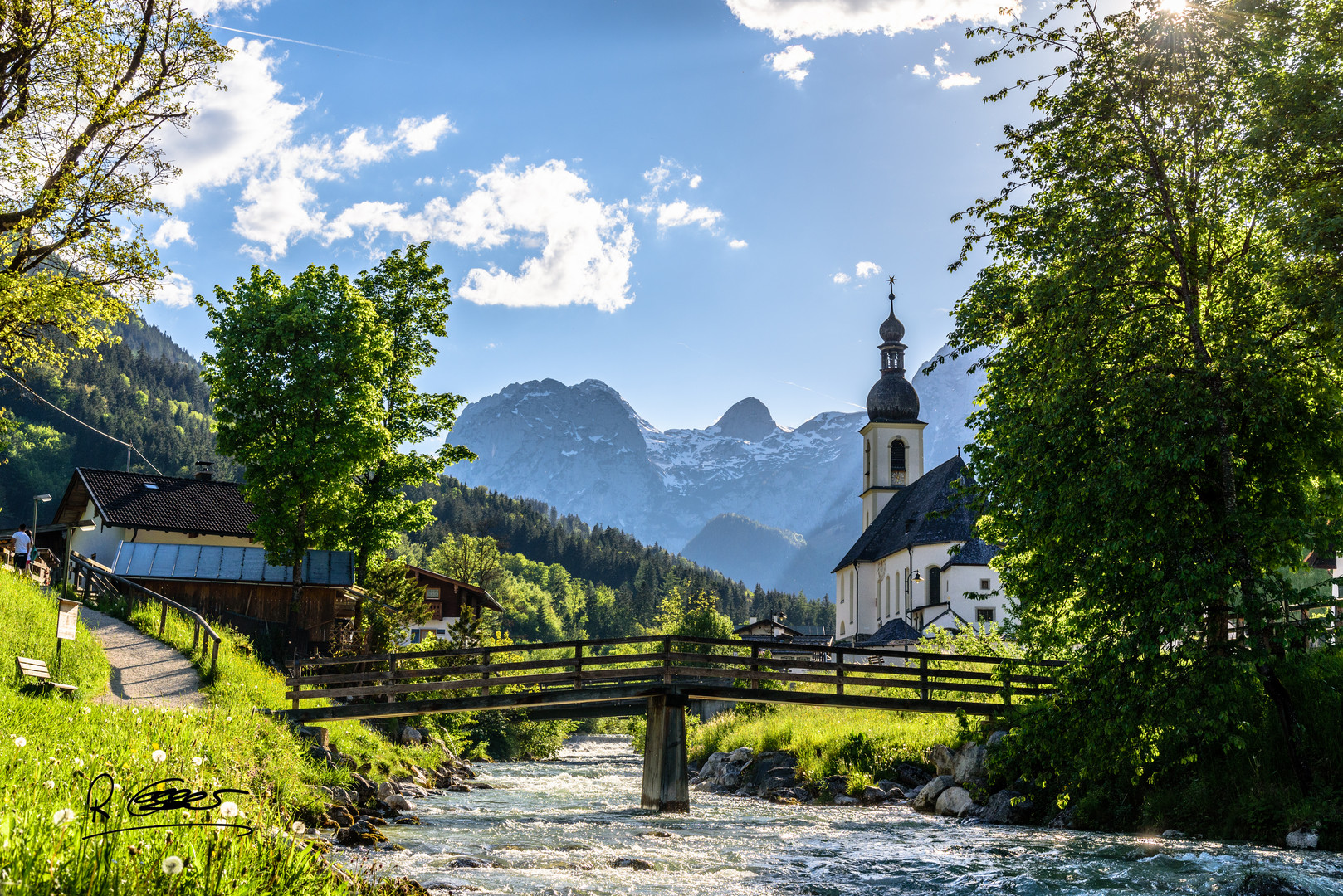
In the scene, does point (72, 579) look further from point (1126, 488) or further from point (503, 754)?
point (1126, 488)

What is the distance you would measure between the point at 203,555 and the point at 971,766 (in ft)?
106

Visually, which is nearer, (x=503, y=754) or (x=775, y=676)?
(x=775, y=676)

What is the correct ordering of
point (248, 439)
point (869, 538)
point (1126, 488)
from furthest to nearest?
1. point (869, 538)
2. point (248, 439)
3. point (1126, 488)

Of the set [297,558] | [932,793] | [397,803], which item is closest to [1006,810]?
[932,793]

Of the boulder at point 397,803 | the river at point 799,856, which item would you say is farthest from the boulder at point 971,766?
the boulder at point 397,803

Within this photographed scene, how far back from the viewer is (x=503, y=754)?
163 feet

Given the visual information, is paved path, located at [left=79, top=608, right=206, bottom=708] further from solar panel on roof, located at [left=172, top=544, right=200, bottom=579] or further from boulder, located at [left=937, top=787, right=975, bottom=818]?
boulder, located at [left=937, top=787, right=975, bottom=818]

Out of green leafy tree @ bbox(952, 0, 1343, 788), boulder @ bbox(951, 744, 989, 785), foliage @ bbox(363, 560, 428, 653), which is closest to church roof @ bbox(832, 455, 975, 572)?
foliage @ bbox(363, 560, 428, 653)

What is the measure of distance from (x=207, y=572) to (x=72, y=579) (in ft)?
25.4

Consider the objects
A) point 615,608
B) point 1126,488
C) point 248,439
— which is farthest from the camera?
point 615,608

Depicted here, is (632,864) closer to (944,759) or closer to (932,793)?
(932,793)

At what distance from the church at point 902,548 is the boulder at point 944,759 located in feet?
28.5

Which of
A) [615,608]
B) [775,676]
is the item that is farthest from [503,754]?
[615,608]

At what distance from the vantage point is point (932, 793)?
2380 cm
